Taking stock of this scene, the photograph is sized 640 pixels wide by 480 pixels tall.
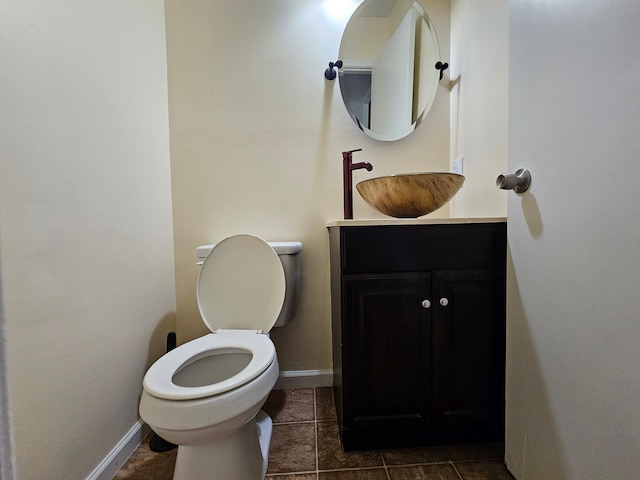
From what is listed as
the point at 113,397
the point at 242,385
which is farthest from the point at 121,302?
the point at 242,385

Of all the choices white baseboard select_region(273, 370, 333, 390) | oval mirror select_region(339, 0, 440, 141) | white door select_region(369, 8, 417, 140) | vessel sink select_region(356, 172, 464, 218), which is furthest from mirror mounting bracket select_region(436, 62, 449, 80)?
white baseboard select_region(273, 370, 333, 390)

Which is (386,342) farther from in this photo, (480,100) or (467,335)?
(480,100)

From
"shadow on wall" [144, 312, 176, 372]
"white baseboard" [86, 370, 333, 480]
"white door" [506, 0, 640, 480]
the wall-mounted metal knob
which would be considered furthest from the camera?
"shadow on wall" [144, 312, 176, 372]

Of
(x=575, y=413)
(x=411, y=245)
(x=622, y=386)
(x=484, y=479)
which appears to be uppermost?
(x=411, y=245)

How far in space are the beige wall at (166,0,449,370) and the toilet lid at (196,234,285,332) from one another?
241 mm

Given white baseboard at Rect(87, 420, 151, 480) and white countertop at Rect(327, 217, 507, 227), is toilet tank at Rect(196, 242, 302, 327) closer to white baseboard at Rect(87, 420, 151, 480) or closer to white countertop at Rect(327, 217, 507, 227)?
white countertop at Rect(327, 217, 507, 227)

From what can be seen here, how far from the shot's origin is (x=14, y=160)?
69cm

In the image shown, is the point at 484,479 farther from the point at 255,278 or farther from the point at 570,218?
the point at 255,278

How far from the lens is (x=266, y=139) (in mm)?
1443

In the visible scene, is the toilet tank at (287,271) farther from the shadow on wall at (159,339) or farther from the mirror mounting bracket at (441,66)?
the mirror mounting bracket at (441,66)

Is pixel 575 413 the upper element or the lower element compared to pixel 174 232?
lower

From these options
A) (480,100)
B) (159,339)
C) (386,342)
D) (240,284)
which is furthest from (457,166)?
(159,339)

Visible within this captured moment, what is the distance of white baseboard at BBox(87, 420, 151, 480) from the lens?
2.97 ft

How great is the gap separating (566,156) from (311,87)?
1156 mm
